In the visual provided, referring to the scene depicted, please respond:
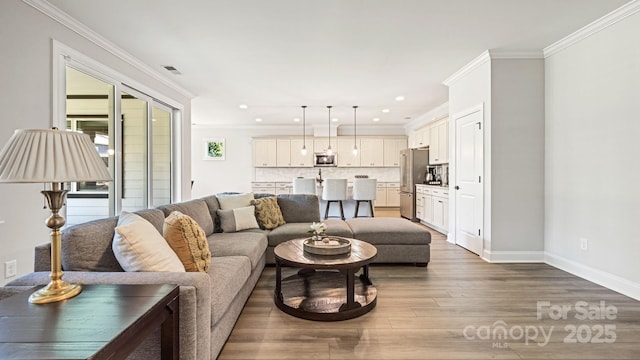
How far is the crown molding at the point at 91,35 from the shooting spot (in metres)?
2.51

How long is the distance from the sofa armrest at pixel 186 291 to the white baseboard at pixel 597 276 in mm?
3553

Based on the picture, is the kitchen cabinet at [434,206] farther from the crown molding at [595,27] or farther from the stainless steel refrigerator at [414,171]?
the crown molding at [595,27]

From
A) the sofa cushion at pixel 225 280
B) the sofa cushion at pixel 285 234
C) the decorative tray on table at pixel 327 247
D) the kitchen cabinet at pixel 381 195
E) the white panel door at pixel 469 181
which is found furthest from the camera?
the kitchen cabinet at pixel 381 195

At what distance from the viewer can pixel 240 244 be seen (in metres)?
2.72

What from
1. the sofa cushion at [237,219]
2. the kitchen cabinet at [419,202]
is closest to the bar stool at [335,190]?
the kitchen cabinet at [419,202]

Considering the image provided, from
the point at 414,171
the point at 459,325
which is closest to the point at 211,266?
the point at 459,325

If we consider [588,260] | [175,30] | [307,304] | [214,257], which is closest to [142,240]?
[214,257]

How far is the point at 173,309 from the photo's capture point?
1.28 metres

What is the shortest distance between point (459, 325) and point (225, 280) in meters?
1.72

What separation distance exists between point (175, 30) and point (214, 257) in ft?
7.69

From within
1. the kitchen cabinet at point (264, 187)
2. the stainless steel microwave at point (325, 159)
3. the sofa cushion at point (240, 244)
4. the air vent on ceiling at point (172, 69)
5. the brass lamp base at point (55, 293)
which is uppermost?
the air vent on ceiling at point (172, 69)

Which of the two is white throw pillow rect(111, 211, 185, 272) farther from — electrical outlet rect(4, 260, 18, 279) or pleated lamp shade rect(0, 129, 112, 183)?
electrical outlet rect(4, 260, 18, 279)

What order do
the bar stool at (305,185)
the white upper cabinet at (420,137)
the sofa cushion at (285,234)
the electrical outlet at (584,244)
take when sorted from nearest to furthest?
the electrical outlet at (584,244) → the sofa cushion at (285,234) → the bar stool at (305,185) → the white upper cabinet at (420,137)

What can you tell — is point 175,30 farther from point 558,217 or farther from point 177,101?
point 558,217
